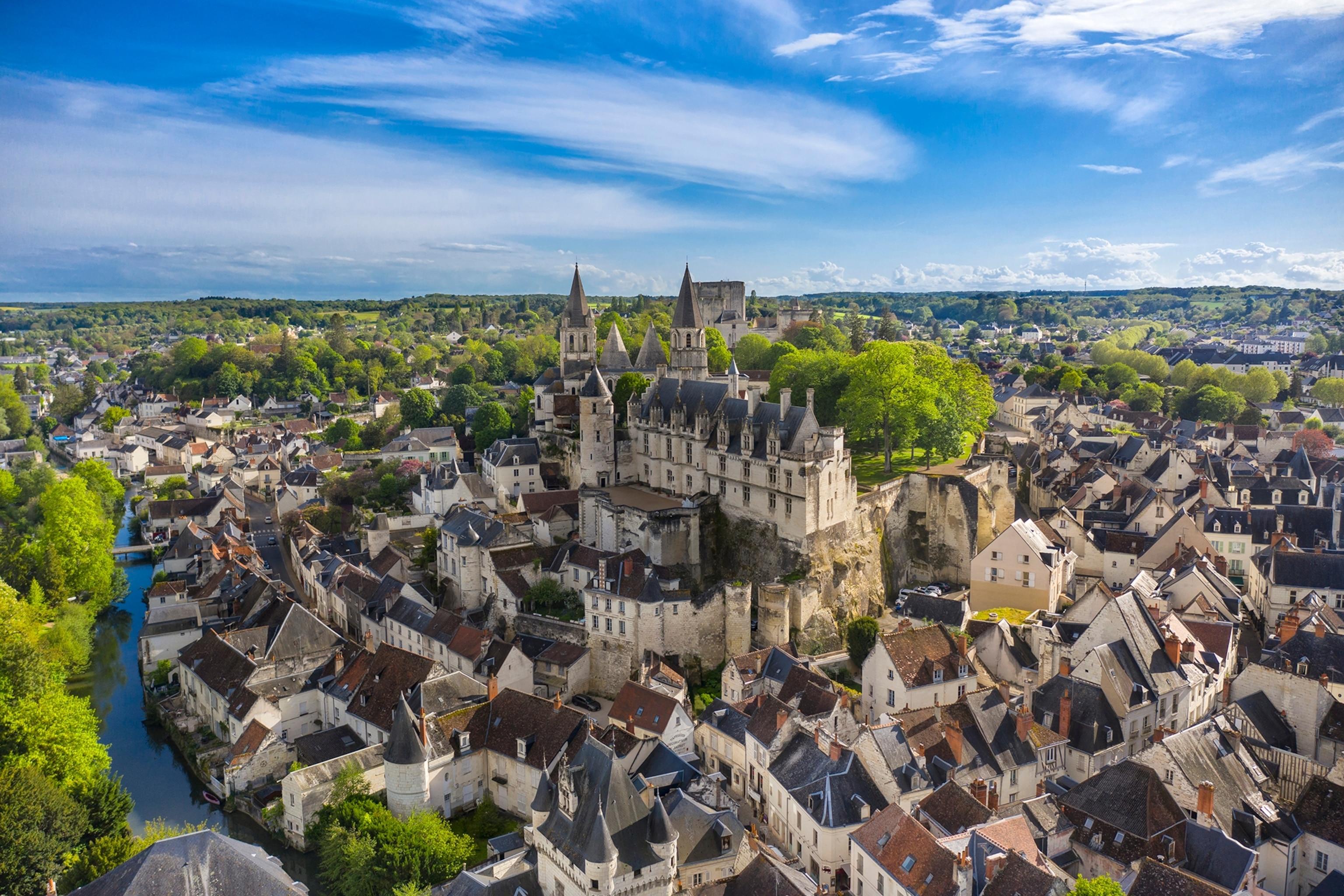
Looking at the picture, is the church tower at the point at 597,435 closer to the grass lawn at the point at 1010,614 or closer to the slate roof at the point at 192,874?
the grass lawn at the point at 1010,614

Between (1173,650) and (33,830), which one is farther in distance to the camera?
(1173,650)

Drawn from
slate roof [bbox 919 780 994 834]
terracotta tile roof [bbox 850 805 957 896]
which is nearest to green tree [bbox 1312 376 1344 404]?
slate roof [bbox 919 780 994 834]

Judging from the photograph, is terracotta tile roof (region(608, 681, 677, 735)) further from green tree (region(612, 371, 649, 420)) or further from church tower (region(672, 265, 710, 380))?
church tower (region(672, 265, 710, 380))

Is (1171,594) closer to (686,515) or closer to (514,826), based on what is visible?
(686,515)

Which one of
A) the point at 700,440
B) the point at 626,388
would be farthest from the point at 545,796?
the point at 626,388

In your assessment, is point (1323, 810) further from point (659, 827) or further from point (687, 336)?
point (687, 336)

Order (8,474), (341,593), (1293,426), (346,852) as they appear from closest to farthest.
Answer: (346,852), (341,593), (8,474), (1293,426)

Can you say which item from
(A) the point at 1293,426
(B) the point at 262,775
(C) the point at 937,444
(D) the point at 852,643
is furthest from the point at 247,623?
(A) the point at 1293,426
